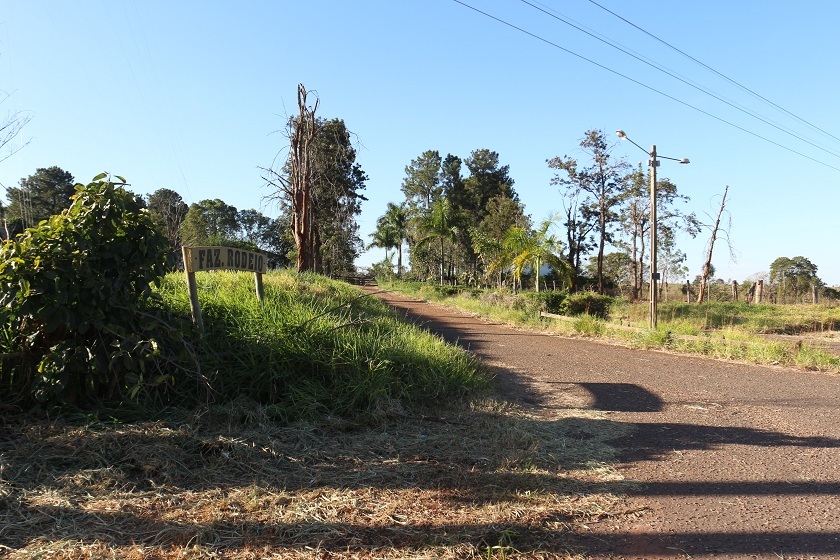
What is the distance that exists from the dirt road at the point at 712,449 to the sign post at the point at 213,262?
3.36 meters

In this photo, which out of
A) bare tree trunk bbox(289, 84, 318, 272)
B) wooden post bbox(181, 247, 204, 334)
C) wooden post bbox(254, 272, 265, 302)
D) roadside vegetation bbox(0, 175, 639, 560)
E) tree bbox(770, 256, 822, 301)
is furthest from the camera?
tree bbox(770, 256, 822, 301)

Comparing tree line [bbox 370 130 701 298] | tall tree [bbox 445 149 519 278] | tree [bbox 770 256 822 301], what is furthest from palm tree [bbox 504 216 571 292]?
tree [bbox 770 256 822 301]

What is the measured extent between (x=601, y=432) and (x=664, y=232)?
34320mm

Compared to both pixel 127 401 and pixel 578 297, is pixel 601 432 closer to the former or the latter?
pixel 127 401

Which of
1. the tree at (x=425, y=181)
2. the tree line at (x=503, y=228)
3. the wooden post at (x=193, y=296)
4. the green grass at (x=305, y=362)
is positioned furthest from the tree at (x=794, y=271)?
the wooden post at (x=193, y=296)

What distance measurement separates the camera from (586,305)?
19844 millimetres

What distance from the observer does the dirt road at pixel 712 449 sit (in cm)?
310

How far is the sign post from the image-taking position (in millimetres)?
5543

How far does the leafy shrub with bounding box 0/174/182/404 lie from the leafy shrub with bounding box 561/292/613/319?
15968 mm

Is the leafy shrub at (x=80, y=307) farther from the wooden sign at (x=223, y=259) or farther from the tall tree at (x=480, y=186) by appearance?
the tall tree at (x=480, y=186)

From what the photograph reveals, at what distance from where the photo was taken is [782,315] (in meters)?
22.0

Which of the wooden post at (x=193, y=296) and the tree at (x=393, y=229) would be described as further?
the tree at (x=393, y=229)

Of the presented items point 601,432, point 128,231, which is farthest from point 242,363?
point 601,432

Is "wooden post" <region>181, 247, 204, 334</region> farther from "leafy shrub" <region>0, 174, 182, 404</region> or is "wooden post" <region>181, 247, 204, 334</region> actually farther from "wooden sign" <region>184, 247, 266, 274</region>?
"leafy shrub" <region>0, 174, 182, 404</region>
